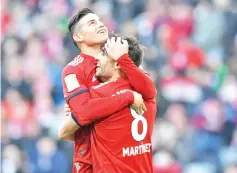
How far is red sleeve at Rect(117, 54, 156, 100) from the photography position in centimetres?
767

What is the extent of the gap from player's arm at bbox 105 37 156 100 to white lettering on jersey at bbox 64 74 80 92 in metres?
0.31

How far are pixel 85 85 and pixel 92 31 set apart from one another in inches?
16.8

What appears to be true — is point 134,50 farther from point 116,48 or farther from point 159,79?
point 159,79

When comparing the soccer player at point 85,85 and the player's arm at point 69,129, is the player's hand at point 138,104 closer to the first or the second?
the soccer player at point 85,85

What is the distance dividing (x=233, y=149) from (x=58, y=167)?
6.85 ft

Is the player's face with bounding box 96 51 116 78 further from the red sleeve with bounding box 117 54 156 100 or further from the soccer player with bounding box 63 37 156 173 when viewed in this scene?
the red sleeve with bounding box 117 54 156 100

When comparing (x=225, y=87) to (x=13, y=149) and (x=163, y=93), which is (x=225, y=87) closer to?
(x=163, y=93)

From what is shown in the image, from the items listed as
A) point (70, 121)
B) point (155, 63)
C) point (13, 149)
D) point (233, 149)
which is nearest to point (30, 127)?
point (13, 149)

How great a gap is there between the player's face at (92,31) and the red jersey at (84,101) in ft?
0.41

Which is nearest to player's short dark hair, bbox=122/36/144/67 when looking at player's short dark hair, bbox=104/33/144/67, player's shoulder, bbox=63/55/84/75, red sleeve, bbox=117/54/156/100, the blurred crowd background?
player's short dark hair, bbox=104/33/144/67

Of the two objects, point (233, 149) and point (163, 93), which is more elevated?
point (163, 93)

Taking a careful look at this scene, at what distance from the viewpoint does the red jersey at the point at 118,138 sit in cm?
776

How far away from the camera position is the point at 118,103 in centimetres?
769

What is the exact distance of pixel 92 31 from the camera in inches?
315
